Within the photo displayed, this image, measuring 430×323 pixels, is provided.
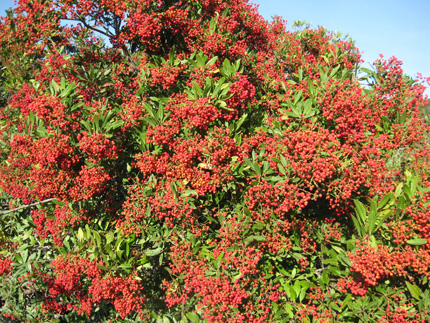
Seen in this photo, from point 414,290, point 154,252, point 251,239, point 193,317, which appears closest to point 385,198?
point 414,290

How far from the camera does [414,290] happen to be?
4.79 m

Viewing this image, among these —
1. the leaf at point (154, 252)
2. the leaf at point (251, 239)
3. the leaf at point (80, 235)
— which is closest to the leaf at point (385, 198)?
the leaf at point (251, 239)

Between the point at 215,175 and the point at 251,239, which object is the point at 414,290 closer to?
the point at 251,239

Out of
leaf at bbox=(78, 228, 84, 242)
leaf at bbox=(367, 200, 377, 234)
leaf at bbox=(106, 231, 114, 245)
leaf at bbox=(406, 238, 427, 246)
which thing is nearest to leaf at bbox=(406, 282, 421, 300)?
leaf at bbox=(406, 238, 427, 246)

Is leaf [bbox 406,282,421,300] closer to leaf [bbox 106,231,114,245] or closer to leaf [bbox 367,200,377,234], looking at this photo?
leaf [bbox 367,200,377,234]

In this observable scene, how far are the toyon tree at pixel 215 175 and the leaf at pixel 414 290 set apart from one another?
29 mm

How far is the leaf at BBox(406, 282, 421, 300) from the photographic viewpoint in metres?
4.77

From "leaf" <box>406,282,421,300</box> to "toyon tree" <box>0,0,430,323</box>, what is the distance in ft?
0.10

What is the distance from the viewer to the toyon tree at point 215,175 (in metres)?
5.14

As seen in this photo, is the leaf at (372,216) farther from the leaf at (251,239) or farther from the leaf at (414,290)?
the leaf at (251,239)

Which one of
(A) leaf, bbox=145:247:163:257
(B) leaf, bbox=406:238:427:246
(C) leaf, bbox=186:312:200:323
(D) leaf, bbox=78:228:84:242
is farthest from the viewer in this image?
(C) leaf, bbox=186:312:200:323

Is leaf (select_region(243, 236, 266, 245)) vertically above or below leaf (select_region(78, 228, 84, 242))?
above

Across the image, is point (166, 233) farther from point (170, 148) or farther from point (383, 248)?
point (383, 248)

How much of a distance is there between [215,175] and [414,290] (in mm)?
3692
